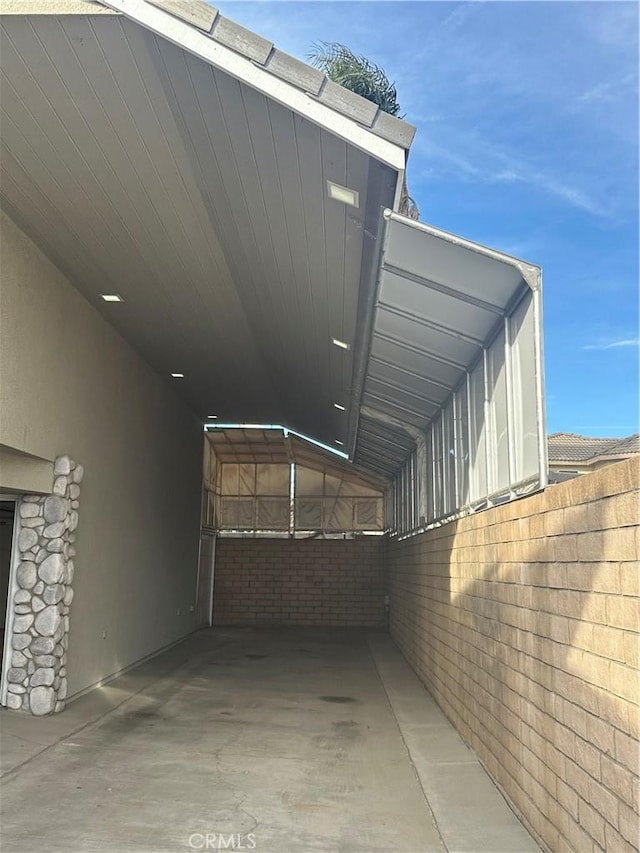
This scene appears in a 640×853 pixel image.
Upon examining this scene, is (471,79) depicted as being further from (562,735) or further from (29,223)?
(562,735)

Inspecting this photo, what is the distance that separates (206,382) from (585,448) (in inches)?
244

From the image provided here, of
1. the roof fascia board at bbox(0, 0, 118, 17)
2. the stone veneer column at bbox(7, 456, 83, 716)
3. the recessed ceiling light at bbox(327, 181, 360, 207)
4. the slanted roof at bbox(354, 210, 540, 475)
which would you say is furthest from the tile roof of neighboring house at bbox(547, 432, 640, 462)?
the stone veneer column at bbox(7, 456, 83, 716)

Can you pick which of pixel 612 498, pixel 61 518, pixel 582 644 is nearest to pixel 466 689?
pixel 582 644

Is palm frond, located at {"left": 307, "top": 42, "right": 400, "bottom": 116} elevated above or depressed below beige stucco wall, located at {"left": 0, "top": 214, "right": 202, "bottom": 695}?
above

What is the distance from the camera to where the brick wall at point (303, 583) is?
15508 millimetres

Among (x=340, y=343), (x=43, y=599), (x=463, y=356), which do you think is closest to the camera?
(x=463, y=356)

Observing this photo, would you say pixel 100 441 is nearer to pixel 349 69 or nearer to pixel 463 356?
pixel 463 356

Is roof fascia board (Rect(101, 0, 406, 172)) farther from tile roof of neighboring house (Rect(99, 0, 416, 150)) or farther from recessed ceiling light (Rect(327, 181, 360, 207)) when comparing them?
recessed ceiling light (Rect(327, 181, 360, 207))

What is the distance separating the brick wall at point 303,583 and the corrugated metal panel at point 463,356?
8.20m

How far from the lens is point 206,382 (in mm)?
10258

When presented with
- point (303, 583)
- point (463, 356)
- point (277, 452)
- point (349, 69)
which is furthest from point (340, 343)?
point (303, 583)

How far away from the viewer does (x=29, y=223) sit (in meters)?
5.36

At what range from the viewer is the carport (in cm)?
361

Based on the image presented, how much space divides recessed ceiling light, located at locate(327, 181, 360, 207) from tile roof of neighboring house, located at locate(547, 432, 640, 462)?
205cm
